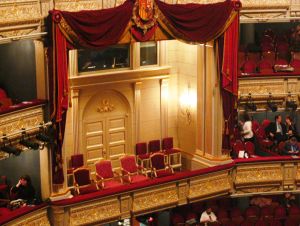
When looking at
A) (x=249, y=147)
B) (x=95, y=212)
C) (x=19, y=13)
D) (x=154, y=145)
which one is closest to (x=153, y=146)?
(x=154, y=145)

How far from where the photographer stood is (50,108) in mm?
16484

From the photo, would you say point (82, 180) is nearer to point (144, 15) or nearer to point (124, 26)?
point (124, 26)

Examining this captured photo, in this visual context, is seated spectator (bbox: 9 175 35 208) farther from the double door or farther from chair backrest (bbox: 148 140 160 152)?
chair backrest (bbox: 148 140 160 152)

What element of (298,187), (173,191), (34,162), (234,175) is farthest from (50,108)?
(298,187)

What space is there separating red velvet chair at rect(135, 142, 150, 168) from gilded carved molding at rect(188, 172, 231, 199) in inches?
63.9

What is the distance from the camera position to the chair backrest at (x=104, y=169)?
60.6ft

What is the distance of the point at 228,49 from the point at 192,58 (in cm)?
150

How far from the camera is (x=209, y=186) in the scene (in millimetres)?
19219

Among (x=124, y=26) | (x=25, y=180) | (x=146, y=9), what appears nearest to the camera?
(x=25, y=180)

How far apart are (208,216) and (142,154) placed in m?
2.38

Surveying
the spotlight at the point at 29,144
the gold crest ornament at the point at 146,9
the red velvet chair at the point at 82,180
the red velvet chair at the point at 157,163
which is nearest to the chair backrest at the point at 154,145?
the red velvet chair at the point at 157,163

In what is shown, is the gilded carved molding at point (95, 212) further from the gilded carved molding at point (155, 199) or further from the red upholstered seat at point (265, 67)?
the red upholstered seat at point (265, 67)

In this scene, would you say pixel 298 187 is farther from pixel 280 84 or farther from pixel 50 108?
pixel 50 108

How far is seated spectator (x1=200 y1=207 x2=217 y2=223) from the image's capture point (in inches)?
762
